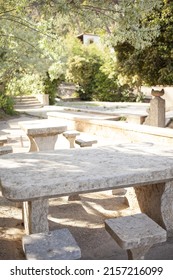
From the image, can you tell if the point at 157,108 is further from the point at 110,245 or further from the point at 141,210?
the point at 110,245

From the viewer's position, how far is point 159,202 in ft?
11.8

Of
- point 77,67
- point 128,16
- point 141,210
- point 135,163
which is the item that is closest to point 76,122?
point 128,16

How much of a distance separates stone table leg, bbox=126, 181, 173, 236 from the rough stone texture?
17.3 feet

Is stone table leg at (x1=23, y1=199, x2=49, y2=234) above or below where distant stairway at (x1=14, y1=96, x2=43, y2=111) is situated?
below

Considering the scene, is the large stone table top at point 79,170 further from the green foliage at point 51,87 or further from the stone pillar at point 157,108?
the green foliage at point 51,87

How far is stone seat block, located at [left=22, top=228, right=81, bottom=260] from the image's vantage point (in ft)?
7.40

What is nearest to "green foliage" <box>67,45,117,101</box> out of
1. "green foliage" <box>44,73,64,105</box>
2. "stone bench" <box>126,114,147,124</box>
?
"green foliage" <box>44,73,64,105</box>

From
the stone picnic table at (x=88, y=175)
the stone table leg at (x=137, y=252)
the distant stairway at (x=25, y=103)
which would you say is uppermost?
the distant stairway at (x=25, y=103)

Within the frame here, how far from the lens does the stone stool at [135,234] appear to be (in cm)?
253

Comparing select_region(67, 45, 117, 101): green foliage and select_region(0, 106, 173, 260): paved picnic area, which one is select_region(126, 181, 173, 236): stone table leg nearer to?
select_region(0, 106, 173, 260): paved picnic area

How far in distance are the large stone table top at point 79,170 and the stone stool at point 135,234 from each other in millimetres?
333

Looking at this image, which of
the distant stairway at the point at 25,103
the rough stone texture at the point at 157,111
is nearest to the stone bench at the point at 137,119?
the rough stone texture at the point at 157,111

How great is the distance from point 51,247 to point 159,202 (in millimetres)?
1656

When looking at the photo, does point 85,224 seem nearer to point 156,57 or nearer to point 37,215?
point 37,215
